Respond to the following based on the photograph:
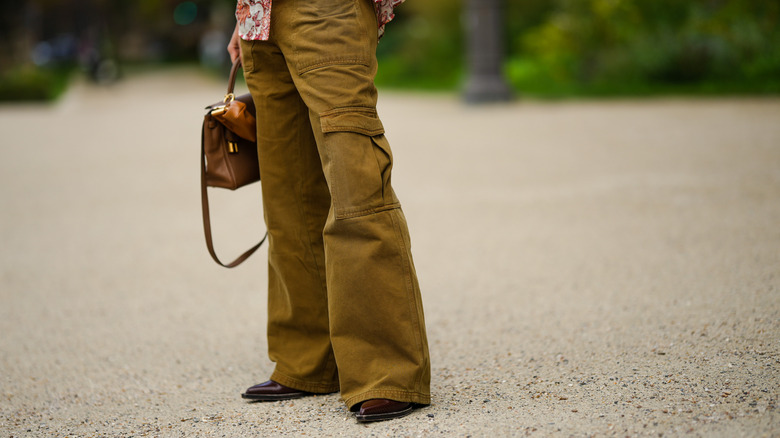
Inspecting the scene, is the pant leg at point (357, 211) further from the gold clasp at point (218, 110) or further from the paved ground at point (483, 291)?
the gold clasp at point (218, 110)

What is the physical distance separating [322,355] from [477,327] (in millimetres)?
1105

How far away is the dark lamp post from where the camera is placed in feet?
45.3

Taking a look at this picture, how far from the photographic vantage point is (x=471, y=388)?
2967 mm

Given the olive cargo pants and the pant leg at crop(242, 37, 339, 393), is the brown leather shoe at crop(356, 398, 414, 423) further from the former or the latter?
the pant leg at crop(242, 37, 339, 393)

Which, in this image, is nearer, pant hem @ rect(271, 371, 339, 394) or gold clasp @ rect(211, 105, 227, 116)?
gold clasp @ rect(211, 105, 227, 116)

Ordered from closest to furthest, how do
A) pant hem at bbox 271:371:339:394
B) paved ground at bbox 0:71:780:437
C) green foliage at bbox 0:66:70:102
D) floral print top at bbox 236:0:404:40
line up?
floral print top at bbox 236:0:404:40, paved ground at bbox 0:71:780:437, pant hem at bbox 271:371:339:394, green foliage at bbox 0:66:70:102

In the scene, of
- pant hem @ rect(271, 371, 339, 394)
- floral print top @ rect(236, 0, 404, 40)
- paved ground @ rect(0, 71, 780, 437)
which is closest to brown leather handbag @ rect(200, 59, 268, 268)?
floral print top @ rect(236, 0, 404, 40)

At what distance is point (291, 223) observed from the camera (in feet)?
9.37

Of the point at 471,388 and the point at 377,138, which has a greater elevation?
the point at 377,138

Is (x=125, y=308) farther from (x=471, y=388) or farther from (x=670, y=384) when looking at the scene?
(x=670, y=384)

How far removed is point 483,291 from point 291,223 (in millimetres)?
1855

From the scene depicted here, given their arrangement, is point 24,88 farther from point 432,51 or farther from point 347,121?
point 347,121

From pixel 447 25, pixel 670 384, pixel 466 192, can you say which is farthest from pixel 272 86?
pixel 447 25

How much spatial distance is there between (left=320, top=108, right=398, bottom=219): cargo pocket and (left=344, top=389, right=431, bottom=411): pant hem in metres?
0.55
